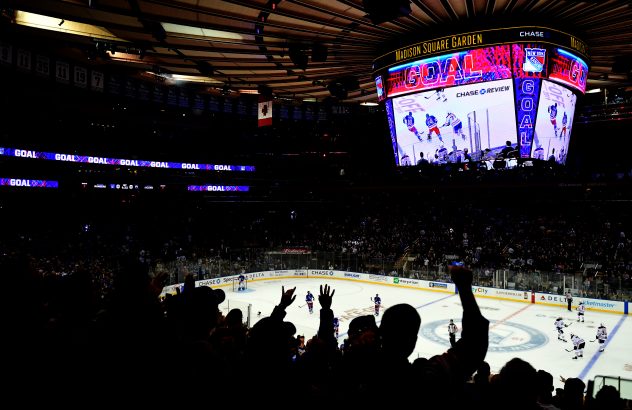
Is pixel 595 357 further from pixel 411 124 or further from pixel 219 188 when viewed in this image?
pixel 219 188

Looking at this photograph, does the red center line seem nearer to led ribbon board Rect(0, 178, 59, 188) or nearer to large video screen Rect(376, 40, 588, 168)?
large video screen Rect(376, 40, 588, 168)

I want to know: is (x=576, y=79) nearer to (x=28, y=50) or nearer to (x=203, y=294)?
(x=203, y=294)

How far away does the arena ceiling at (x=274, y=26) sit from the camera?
11836mm

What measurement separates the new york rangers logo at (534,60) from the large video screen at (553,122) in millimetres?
651

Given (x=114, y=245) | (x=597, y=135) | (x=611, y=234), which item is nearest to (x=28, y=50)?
(x=114, y=245)

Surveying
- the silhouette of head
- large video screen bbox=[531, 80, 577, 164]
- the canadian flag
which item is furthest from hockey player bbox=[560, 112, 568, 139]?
the silhouette of head

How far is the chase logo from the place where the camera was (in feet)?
51.2

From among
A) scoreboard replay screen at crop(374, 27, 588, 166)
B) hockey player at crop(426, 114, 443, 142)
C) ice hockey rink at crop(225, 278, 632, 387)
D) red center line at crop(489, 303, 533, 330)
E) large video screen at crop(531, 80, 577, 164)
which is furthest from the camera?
red center line at crop(489, 303, 533, 330)

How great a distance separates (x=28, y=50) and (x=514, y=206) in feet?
119

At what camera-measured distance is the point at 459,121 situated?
14531 mm

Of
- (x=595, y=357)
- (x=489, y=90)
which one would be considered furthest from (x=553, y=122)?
(x=595, y=357)

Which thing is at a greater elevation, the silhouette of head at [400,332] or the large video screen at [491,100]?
the large video screen at [491,100]

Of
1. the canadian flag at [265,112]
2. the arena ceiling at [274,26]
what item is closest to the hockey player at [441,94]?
the arena ceiling at [274,26]

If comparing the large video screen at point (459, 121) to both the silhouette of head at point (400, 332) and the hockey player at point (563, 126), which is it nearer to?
the hockey player at point (563, 126)
